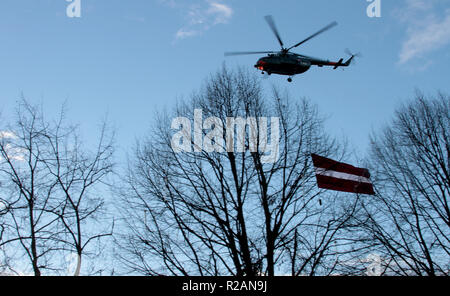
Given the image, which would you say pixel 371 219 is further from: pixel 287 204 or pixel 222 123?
pixel 222 123

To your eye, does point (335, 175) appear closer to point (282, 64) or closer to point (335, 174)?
point (335, 174)

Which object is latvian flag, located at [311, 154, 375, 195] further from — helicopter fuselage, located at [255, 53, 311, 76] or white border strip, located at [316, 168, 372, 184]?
helicopter fuselage, located at [255, 53, 311, 76]

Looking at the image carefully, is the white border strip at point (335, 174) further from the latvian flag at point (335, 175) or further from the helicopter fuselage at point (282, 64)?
the helicopter fuselage at point (282, 64)

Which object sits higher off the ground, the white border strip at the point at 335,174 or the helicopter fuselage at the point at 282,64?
the helicopter fuselage at the point at 282,64

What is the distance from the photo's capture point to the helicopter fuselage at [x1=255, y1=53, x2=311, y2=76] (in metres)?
21.8

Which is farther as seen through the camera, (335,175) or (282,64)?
(282,64)

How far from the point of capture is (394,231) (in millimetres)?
11750

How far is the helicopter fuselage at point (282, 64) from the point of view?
21.8 m

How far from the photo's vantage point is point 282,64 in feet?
72.1

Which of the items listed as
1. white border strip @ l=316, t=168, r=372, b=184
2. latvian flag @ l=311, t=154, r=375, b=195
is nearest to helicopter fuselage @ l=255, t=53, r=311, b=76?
latvian flag @ l=311, t=154, r=375, b=195

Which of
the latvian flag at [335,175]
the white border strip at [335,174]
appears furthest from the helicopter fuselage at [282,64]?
the white border strip at [335,174]

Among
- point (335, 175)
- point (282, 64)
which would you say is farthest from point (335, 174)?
point (282, 64)
